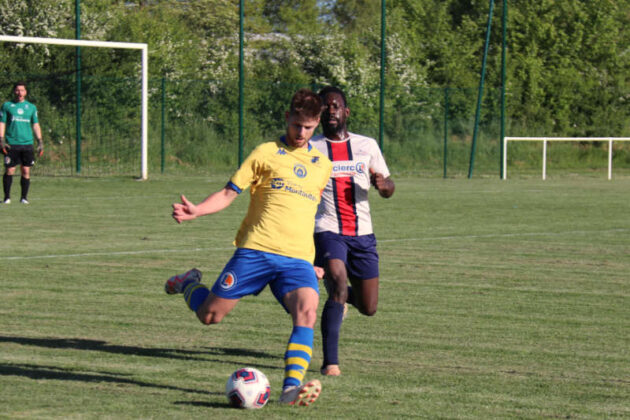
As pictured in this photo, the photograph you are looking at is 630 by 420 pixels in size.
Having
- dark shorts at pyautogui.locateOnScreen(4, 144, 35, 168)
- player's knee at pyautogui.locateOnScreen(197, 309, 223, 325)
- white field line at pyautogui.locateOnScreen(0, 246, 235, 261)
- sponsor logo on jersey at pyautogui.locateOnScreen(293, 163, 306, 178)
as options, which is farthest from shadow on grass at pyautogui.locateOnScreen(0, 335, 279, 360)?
dark shorts at pyautogui.locateOnScreen(4, 144, 35, 168)

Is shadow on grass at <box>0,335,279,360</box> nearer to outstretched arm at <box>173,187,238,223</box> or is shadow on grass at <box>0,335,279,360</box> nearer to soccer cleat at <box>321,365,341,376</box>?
soccer cleat at <box>321,365,341,376</box>

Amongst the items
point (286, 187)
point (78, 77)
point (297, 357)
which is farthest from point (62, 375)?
point (78, 77)

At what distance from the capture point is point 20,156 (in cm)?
1952

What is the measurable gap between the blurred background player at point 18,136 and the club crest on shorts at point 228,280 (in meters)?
14.0

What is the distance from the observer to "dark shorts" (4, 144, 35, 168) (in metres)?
19.5

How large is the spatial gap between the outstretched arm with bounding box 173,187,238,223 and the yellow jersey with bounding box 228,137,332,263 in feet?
0.23

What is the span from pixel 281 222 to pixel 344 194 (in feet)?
3.61

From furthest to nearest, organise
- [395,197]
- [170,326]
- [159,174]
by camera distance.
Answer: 1. [159,174]
2. [395,197]
3. [170,326]

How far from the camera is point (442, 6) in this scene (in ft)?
175

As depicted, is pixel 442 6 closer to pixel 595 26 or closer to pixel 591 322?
pixel 595 26

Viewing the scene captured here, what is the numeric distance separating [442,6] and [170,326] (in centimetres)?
4742

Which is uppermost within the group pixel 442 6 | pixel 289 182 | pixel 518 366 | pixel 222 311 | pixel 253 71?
pixel 442 6

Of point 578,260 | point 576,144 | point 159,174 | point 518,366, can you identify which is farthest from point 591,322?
point 576,144

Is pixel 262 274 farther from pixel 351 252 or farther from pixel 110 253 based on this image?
pixel 110 253
